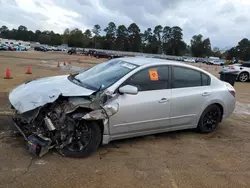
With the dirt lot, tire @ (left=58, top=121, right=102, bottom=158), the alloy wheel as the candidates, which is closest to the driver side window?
tire @ (left=58, top=121, right=102, bottom=158)

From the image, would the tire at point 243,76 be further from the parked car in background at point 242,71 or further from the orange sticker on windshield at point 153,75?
the orange sticker on windshield at point 153,75

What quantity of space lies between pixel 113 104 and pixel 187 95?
5.51ft

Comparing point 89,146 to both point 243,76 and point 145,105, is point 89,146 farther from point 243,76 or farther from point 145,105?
point 243,76

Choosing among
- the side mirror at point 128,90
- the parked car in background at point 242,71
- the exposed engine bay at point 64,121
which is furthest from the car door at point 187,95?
the parked car in background at point 242,71

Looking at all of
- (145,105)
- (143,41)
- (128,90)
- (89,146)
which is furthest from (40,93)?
(143,41)

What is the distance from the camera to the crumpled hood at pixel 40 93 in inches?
153

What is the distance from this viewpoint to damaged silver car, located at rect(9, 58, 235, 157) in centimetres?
394

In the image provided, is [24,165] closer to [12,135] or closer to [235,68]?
[12,135]

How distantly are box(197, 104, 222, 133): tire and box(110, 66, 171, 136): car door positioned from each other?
1.02 m

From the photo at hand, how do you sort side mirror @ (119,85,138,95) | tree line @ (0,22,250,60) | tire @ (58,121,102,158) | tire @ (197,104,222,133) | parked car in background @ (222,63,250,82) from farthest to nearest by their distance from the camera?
tree line @ (0,22,250,60) → parked car in background @ (222,63,250,82) → tire @ (197,104,222,133) → side mirror @ (119,85,138,95) → tire @ (58,121,102,158)

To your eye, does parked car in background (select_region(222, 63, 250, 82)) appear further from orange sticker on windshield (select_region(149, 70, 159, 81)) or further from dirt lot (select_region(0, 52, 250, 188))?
orange sticker on windshield (select_region(149, 70, 159, 81))

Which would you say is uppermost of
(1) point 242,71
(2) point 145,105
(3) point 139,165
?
(1) point 242,71

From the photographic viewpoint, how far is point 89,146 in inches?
159

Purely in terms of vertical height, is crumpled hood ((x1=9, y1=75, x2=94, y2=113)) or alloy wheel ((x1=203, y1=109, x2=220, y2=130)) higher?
crumpled hood ((x1=9, y1=75, x2=94, y2=113))
